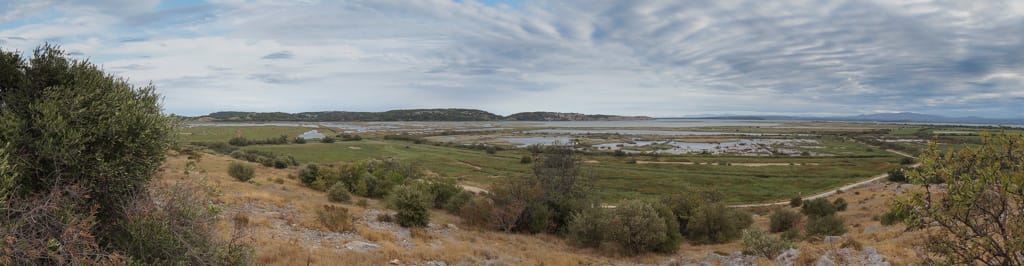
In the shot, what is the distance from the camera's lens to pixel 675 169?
75.6 metres

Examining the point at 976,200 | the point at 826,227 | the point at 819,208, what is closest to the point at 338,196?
the point at 976,200

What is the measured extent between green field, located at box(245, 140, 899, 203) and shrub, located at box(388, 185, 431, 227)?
29675 millimetres

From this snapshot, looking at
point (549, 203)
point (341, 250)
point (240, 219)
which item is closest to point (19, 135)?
point (341, 250)

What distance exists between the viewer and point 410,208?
2331cm

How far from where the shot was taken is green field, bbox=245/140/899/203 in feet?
185

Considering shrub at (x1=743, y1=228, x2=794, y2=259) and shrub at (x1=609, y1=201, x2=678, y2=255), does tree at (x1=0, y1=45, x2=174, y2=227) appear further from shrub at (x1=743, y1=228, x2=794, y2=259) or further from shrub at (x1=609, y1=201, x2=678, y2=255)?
shrub at (x1=743, y1=228, x2=794, y2=259)

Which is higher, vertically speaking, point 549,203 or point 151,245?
point 151,245

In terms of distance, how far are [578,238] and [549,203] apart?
16.5 feet

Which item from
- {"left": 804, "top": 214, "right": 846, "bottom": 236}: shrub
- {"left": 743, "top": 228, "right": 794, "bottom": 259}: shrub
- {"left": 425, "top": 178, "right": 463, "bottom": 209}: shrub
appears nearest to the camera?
{"left": 743, "top": 228, "right": 794, "bottom": 259}: shrub

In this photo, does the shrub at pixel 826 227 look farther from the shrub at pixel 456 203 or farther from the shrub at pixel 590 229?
the shrub at pixel 456 203

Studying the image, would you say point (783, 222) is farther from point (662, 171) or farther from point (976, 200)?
point (662, 171)

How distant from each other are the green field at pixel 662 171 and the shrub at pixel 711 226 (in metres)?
20.0

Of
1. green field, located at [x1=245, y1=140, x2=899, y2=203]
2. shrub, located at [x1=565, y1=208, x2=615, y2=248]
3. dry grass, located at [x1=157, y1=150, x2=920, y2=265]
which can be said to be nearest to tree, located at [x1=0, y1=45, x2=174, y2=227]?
dry grass, located at [x1=157, y1=150, x2=920, y2=265]

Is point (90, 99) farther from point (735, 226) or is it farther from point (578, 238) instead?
point (735, 226)
